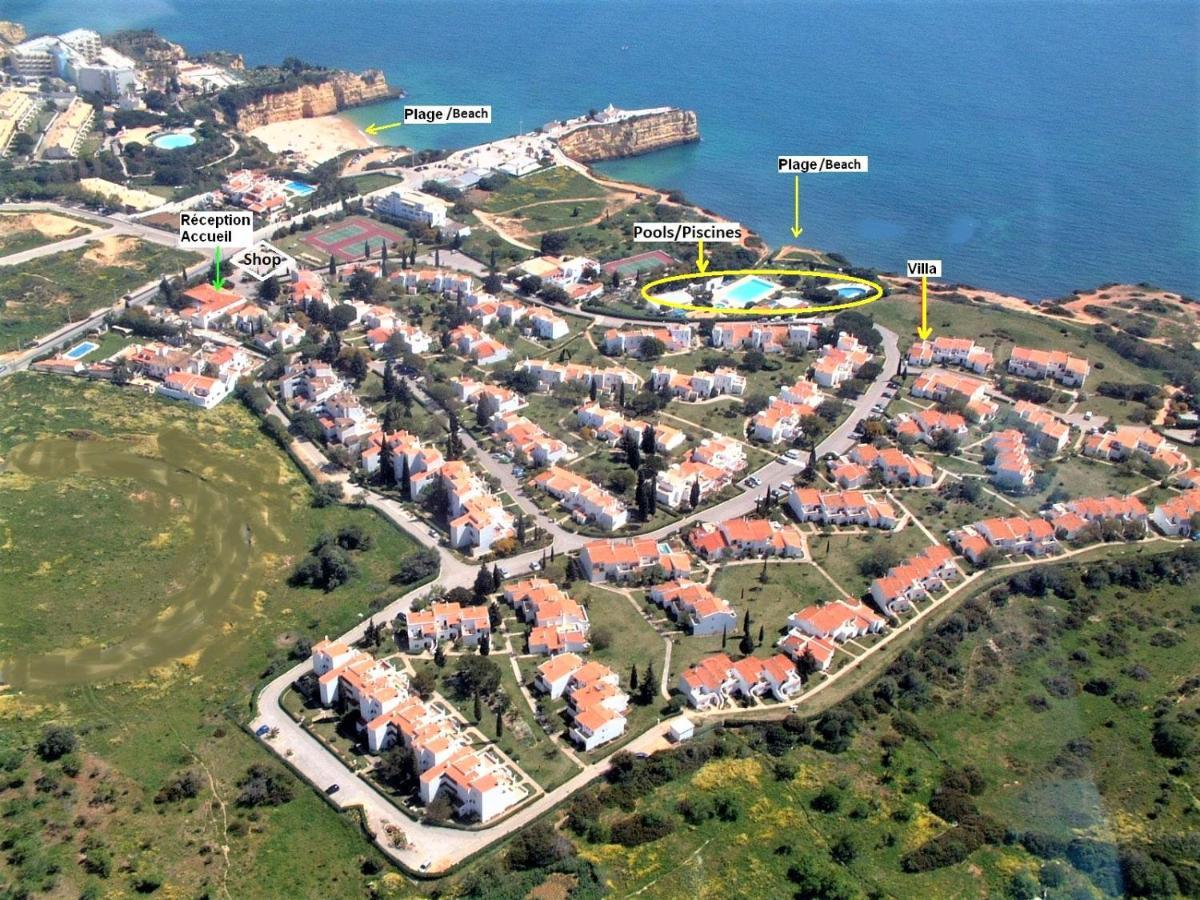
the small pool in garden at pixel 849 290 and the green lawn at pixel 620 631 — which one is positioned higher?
the small pool in garden at pixel 849 290

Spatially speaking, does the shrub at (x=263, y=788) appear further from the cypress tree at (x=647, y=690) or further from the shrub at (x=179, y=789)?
the cypress tree at (x=647, y=690)

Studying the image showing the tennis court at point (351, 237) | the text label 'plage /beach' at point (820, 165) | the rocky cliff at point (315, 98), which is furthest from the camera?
the rocky cliff at point (315, 98)

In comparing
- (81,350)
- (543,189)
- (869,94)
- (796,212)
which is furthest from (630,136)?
(81,350)

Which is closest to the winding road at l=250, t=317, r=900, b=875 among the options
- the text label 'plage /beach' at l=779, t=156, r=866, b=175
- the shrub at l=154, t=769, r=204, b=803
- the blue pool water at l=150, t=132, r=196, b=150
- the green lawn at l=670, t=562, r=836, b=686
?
the shrub at l=154, t=769, r=204, b=803

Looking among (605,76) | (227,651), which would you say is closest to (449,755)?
(227,651)

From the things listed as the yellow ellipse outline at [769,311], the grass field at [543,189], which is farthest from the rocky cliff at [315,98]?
the yellow ellipse outline at [769,311]

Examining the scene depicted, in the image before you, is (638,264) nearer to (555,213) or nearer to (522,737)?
(555,213)
